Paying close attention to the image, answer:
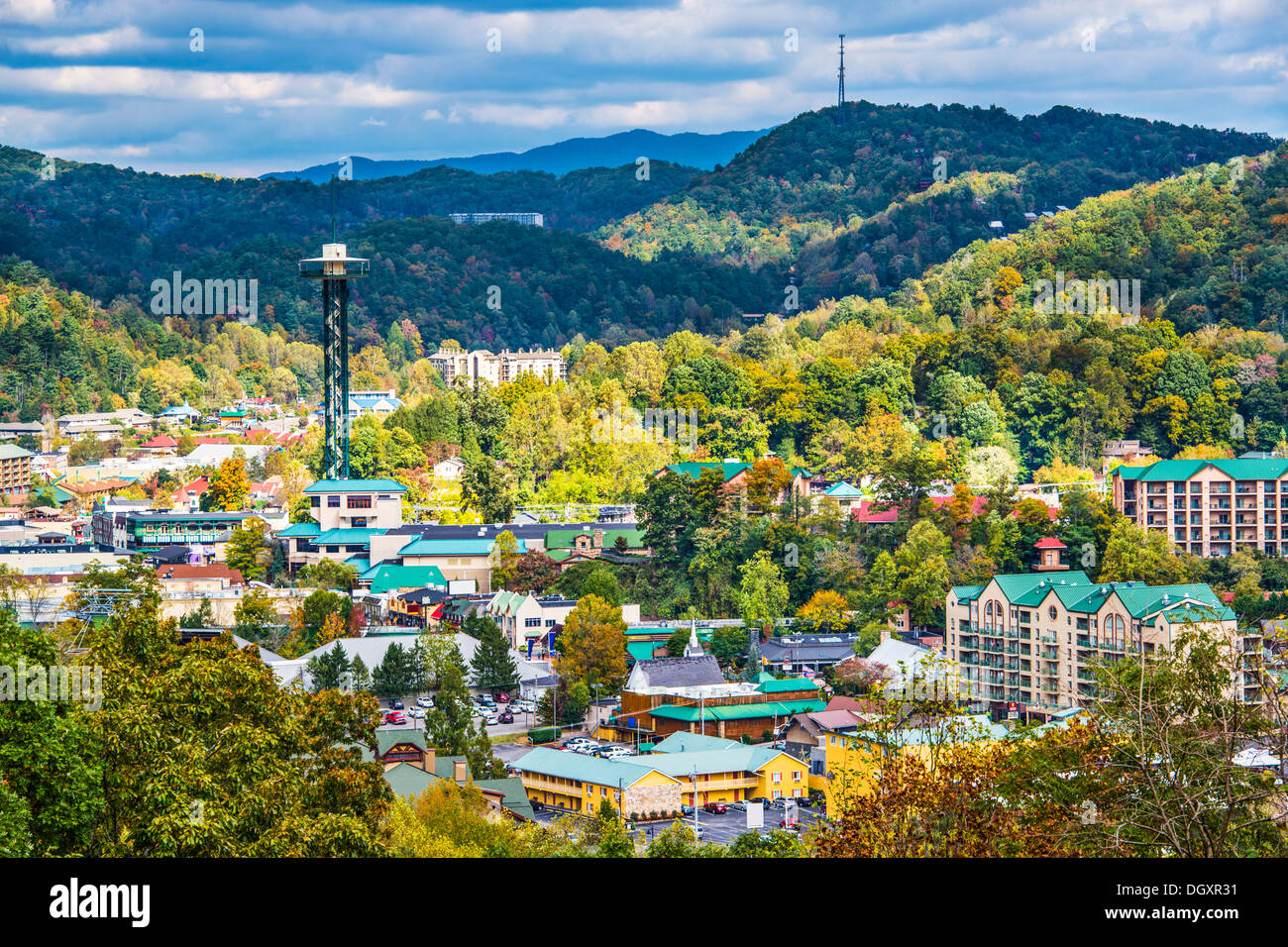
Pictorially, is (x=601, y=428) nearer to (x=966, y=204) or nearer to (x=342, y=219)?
(x=966, y=204)

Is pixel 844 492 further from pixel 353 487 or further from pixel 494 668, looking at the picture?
pixel 494 668

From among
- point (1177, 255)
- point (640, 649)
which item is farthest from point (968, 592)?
point (1177, 255)

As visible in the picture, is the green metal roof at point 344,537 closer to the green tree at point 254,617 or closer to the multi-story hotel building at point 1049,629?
the green tree at point 254,617

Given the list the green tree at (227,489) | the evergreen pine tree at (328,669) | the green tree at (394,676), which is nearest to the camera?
the evergreen pine tree at (328,669)

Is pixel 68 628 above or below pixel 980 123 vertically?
below

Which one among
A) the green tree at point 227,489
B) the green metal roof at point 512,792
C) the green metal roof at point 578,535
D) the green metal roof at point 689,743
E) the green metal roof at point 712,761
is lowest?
the green metal roof at point 689,743

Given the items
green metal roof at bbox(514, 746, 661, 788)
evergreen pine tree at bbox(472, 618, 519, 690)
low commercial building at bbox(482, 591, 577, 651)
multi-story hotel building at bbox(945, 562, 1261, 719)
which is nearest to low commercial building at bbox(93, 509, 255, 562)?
low commercial building at bbox(482, 591, 577, 651)

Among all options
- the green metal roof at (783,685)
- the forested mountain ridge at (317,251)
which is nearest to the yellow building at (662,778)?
the green metal roof at (783,685)

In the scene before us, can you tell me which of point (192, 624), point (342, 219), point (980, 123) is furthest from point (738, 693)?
point (342, 219)
